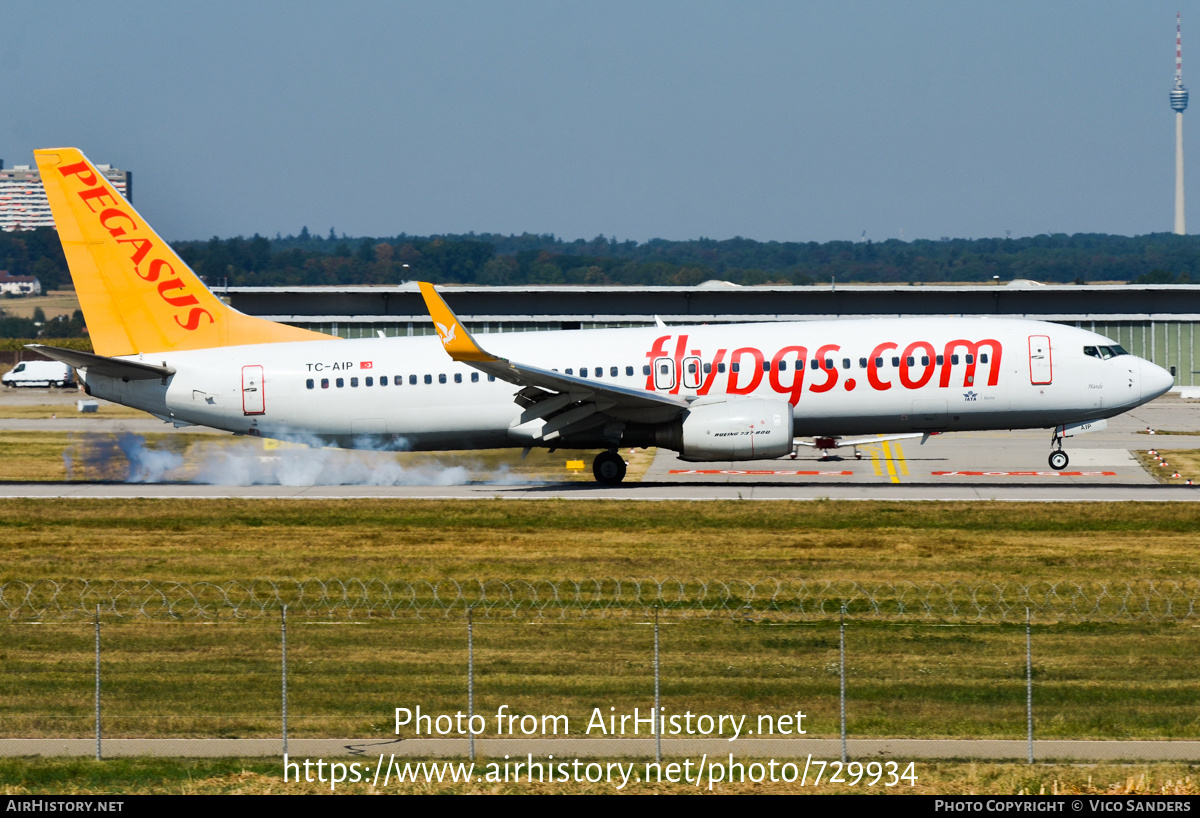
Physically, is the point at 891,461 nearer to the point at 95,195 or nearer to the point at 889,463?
the point at 889,463

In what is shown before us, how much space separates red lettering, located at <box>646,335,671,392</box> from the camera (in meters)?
Result: 37.2

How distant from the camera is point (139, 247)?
38.2 metres

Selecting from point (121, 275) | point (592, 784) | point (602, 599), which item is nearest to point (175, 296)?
point (121, 275)

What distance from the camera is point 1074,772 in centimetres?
1406

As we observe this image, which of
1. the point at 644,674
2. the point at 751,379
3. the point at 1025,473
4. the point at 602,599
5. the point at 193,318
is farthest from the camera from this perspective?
the point at 1025,473

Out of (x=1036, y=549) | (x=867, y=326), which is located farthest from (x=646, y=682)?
(x=867, y=326)

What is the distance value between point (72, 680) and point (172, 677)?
1325 millimetres

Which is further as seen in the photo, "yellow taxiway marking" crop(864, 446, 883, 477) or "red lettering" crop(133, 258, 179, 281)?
"yellow taxiway marking" crop(864, 446, 883, 477)

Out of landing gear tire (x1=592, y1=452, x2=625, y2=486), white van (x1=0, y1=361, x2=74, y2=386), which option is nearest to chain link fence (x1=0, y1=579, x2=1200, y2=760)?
landing gear tire (x1=592, y1=452, x2=625, y2=486)

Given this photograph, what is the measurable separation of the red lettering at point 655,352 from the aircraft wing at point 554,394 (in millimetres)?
362

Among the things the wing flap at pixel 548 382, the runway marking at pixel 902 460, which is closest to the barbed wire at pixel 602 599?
the wing flap at pixel 548 382

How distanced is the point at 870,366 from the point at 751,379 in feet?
10.5

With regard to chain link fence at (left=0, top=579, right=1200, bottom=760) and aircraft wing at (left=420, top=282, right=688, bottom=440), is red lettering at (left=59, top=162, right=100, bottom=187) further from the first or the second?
chain link fence at (left=0, top=579, right=1200, bottom=760)

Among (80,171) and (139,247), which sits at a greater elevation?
(80,171)
